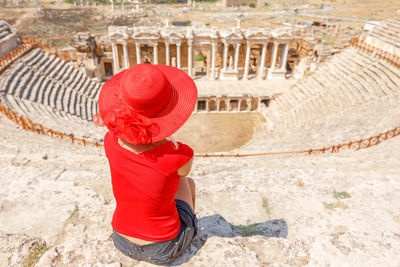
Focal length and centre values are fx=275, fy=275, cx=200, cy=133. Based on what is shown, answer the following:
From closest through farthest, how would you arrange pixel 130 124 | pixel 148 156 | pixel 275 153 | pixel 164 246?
pixel 130 124
pixel 148 156
pixel 164 246
pixel 275 153

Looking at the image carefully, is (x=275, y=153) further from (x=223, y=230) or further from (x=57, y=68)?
(x=57, y=68)

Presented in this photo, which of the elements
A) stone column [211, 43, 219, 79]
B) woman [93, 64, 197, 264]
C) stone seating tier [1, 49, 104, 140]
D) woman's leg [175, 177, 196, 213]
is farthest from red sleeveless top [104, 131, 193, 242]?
stone column [211, 43, 219, 79]

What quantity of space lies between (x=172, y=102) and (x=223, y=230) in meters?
2.18

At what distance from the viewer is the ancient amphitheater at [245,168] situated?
358 centimetres

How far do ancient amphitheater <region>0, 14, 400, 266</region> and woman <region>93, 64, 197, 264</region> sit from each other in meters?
0.46

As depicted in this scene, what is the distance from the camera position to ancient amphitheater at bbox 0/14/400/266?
11.8 feet

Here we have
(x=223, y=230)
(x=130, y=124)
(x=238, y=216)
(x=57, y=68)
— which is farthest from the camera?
(x=57, y=68)

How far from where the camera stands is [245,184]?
6.34 m

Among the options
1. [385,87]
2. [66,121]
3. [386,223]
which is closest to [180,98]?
[386,223]

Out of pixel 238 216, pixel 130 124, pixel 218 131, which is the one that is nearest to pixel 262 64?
pixel 218 131

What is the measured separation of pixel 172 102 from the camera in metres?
2.81

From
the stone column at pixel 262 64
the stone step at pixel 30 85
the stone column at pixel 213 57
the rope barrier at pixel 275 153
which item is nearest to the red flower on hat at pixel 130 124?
the rope barrier at pixel 275 153

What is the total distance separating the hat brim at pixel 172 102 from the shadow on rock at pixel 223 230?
1.67 m

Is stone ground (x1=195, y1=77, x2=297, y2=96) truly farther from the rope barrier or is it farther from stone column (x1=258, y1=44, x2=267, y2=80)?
the rope barrier
